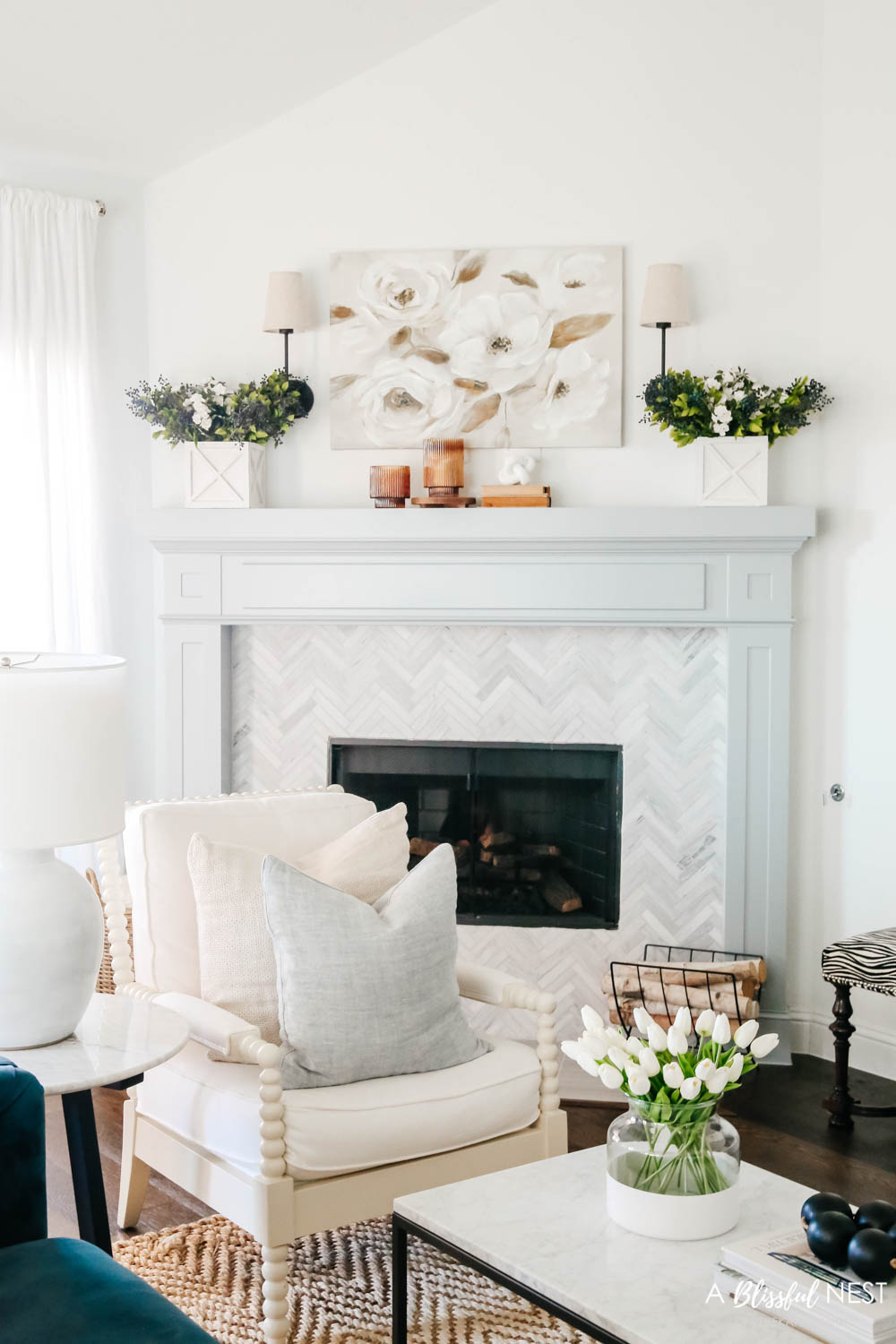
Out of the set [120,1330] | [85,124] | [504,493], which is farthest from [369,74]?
[120,1330]

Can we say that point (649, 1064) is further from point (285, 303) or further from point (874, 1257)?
point (285, 303)

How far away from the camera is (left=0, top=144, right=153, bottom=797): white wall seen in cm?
423

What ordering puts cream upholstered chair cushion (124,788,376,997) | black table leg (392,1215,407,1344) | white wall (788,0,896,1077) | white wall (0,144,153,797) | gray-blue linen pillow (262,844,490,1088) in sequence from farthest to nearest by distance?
white wall (0,144,153,797)
white wall (788,0,896,1077)
cream upholstered chair cushion (124,788,376,997)
gray-blue linen pillow (262,844,490,1088)
black table leg (392,1215,407,1344)

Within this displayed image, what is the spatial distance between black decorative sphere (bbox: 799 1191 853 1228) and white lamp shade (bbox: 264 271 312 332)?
3.09m

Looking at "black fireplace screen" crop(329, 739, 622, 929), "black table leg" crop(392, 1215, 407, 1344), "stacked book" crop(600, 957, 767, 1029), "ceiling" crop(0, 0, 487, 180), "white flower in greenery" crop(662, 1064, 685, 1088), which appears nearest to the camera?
"white flower in greenery" crop(662, 1064, 685, 1088)

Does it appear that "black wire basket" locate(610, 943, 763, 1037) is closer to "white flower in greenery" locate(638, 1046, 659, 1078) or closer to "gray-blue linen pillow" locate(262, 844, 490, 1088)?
"gray-blue linen pillow" locate(262, 844, 490, 1088)

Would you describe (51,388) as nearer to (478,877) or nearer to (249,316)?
(249,316)

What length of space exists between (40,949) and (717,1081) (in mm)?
1174

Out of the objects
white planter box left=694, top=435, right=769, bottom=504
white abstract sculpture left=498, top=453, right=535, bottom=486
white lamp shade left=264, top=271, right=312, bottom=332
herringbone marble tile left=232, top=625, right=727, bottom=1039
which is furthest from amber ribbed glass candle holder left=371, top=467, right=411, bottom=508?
white planter box left=694, top=435, right=769, bottom=504

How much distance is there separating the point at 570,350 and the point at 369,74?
112 cm

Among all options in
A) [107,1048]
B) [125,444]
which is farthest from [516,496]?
[107,1048]

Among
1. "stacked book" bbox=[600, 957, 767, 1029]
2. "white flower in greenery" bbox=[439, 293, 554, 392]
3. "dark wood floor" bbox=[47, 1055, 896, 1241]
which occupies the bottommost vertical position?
"dark wood floor" bbox=[47, 1055, 896, 1241]

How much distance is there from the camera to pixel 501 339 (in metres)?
4.00

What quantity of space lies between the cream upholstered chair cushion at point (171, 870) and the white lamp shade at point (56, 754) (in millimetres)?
429
